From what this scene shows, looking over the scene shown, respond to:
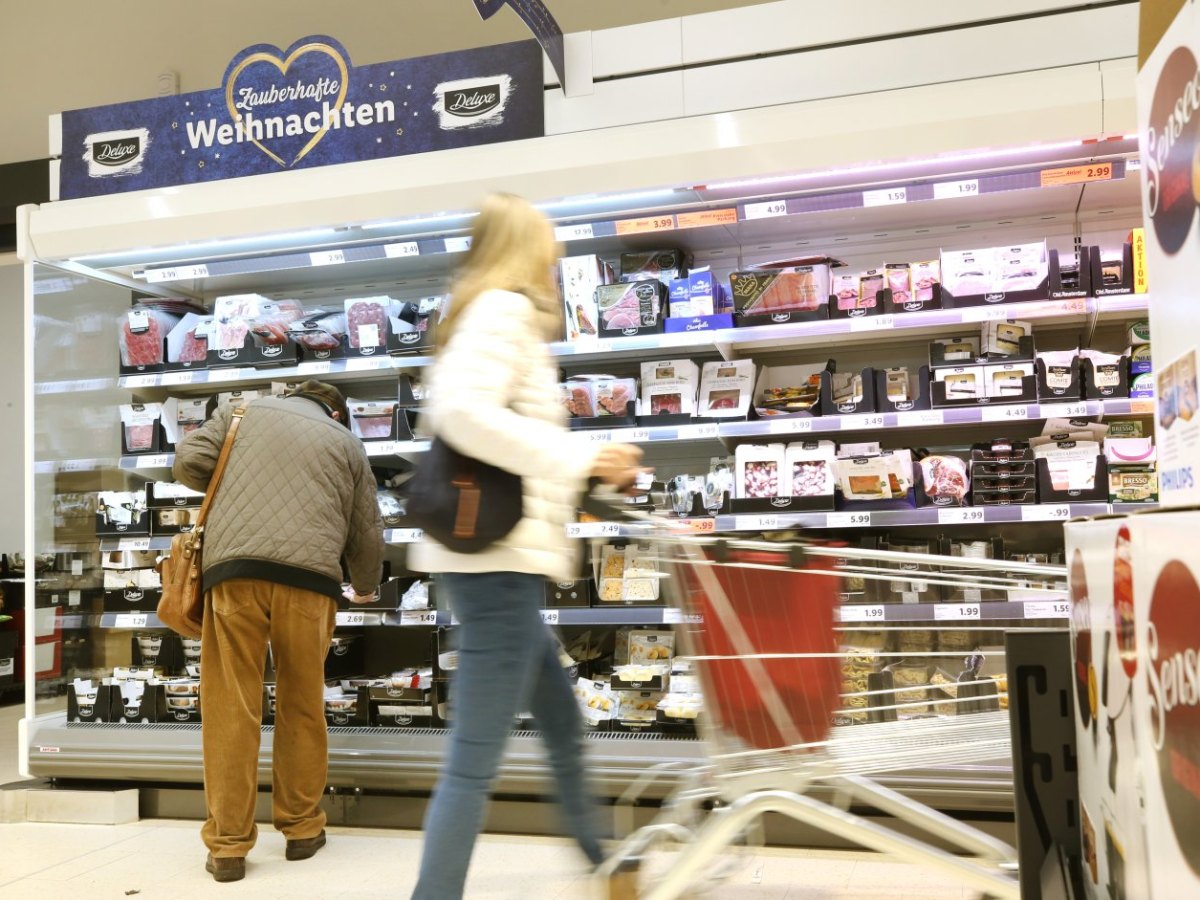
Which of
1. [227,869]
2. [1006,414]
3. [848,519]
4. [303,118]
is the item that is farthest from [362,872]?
[303,118]

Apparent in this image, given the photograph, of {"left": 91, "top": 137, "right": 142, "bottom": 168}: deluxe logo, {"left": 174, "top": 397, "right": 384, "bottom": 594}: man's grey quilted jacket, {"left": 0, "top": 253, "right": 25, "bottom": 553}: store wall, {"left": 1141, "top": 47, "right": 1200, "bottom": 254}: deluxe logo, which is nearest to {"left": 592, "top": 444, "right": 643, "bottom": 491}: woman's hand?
{"left": 1141, "top": 47, "right": 1200, "bottom": 254}: deluxe logo

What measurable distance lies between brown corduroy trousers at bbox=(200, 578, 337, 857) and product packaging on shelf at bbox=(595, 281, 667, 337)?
1299 mm

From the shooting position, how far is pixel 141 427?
4.12 metres

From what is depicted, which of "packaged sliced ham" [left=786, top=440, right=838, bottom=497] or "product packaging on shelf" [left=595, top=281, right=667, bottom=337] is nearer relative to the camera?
"packaged sliced ham" [left=786, top=440, right=838, bottom=497]

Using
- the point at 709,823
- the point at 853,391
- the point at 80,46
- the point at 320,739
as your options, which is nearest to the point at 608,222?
the point at 853,391

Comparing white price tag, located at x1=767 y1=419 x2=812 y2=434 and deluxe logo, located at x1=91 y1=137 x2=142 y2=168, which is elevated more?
deluxe logo, located at x1=91 y1=137 x2=142 y2=168

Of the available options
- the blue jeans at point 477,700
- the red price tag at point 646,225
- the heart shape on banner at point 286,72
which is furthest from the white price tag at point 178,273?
the blue jeans at point 477,700

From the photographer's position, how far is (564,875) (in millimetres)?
2889

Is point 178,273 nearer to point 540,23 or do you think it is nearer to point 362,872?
point 540,23

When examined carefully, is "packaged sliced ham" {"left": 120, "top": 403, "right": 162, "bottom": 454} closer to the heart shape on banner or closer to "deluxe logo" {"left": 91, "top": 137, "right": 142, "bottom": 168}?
"deluxe logo" {"left": 91, "top": 137, "right": 142, "bottom": 168}

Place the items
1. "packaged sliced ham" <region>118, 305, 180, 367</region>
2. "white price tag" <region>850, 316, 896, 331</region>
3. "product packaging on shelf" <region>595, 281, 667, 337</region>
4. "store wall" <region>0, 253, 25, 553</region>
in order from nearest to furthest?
1. "white price tag" <region>850, 316, 896, 331</region>
2. "product packaging on shelf" <region>595, 281, 667, 337</region>
3. "packaged sliced ham" <region>118, 305, 180, 367</region>
4. "store wall" <region>0, 253, 25, 553</region>

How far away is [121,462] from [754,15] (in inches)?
111

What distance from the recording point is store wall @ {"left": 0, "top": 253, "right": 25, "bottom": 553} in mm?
7480

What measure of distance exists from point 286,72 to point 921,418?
2.45 m
